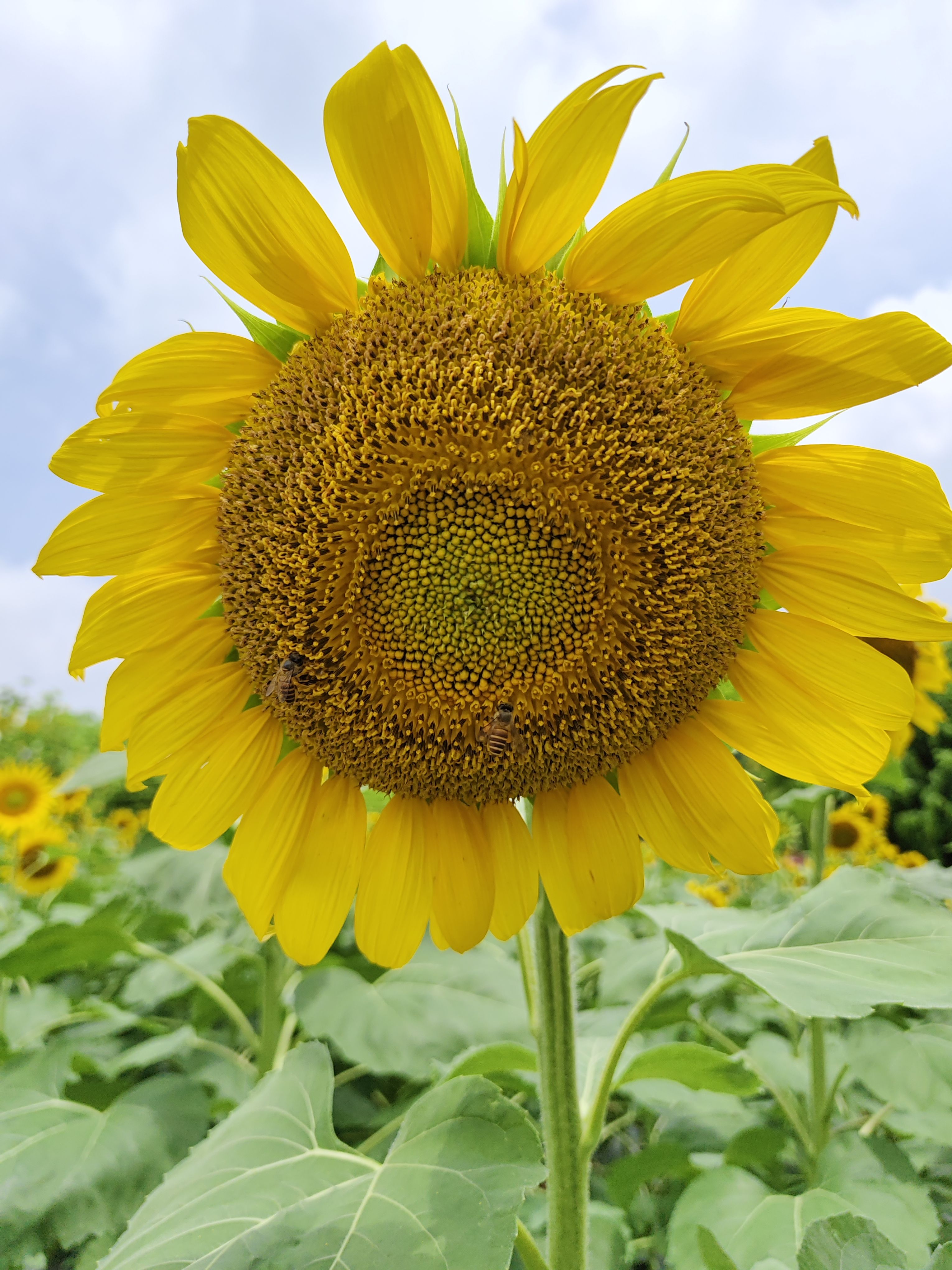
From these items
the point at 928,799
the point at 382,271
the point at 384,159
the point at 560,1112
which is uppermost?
the point at 384,159

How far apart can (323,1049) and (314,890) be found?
0.43 metres

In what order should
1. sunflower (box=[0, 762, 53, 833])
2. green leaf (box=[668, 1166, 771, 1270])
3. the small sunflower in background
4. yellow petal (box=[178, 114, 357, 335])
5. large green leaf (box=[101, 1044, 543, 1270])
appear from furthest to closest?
the small sunflower in background → sunflower (box=[0, 762, 53, 833]) → green leaf (box=[668, 1166, 771, 1270]) → yellow petal (box=[178, 114, 357, 335]) → large green leaf (box=[101, 1044, 543, 1270])

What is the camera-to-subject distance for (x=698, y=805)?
1549 mm

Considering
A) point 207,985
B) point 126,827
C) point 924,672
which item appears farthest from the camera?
point 126,827

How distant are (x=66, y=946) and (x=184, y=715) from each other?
169 centimetres

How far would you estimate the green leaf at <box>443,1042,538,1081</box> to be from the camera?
174 centimetres

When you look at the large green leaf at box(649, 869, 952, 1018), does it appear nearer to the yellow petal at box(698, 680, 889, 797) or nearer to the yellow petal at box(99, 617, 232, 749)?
the yellow petal at box(698, 680, 889, 797)

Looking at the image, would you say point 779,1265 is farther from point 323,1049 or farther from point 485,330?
point 485,330

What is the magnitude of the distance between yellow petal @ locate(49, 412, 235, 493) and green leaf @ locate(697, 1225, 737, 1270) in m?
1.66

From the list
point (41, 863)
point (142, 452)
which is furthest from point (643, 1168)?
point (41, 863)

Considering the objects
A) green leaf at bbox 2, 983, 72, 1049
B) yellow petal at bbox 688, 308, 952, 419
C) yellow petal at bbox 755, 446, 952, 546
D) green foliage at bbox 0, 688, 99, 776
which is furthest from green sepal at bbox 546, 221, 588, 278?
green foliage at bbox 0, 688, 99, 776

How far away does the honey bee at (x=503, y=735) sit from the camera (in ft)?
4.53

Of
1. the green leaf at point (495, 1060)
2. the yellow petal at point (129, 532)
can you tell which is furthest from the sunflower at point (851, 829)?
the yellow petal at point (129, 532)

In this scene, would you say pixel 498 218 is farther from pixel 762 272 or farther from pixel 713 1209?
pixel 713 1209
